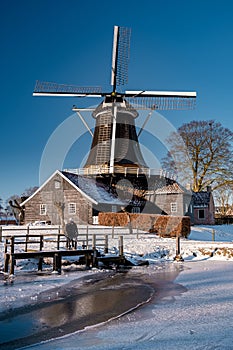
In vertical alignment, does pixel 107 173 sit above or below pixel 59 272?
above

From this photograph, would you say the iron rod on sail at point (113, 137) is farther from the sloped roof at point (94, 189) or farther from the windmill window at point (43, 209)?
the windmill window at point (43, 209)

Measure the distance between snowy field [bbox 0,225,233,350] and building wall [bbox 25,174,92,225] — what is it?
1635 cm

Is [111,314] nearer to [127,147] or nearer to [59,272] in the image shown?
[59,272]

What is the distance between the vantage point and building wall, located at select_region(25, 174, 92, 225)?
32.7 m

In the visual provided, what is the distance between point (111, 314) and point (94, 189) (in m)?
26.7

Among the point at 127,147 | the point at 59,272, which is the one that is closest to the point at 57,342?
the point at 59,272

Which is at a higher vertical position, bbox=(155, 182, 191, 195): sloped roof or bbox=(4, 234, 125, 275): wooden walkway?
bbox=(155, 182, 191, 195): sloped roof

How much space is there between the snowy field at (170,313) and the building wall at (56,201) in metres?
16.3

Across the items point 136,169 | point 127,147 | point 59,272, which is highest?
point 127,147

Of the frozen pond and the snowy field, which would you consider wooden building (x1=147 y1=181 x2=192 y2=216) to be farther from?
the frozen pond

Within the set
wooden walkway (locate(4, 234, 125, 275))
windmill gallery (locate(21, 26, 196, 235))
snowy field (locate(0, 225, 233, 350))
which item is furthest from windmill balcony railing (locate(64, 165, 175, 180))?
snowy field (locate(0, 225, 233, 350))

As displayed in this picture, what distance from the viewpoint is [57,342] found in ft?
19.8

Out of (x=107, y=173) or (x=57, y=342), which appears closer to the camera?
(x=57, y=342)

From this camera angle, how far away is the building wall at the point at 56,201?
32719mm
